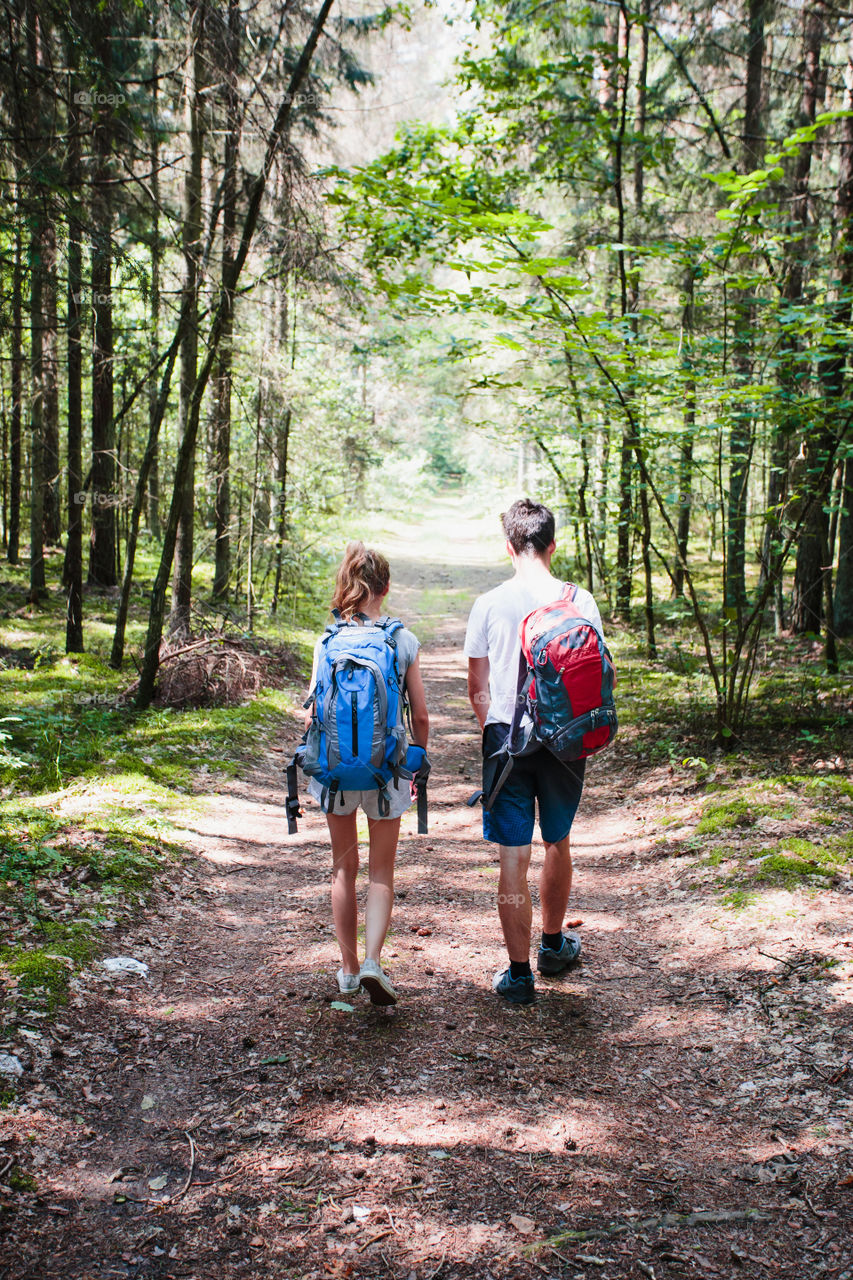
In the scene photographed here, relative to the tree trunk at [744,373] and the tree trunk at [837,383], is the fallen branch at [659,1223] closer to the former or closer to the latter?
the tree trunk at [744,373]

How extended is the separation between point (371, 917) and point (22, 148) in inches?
231

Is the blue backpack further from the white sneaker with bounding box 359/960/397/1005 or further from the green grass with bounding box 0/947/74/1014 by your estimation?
the green grass with bounding box 0/947/74/1014

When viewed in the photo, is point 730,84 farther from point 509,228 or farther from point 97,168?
point 97,168

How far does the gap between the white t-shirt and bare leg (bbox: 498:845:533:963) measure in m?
0.59

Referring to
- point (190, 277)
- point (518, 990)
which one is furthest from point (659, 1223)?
point (190, 277)

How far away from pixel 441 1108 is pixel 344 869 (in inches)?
39.4

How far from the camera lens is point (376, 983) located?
3422 mm

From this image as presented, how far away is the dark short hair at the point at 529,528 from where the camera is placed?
362 centimetres

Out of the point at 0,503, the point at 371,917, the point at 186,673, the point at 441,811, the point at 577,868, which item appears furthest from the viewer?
the point at 0,503

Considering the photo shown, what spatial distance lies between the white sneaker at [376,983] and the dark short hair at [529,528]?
6.33ft

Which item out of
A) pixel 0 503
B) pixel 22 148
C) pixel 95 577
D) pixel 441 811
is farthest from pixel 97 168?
pixel 0 503

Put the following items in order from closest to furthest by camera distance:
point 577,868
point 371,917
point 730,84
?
point 371,917
point 577,868
point 730,84

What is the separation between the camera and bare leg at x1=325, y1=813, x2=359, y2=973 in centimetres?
350

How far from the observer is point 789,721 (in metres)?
7.39
